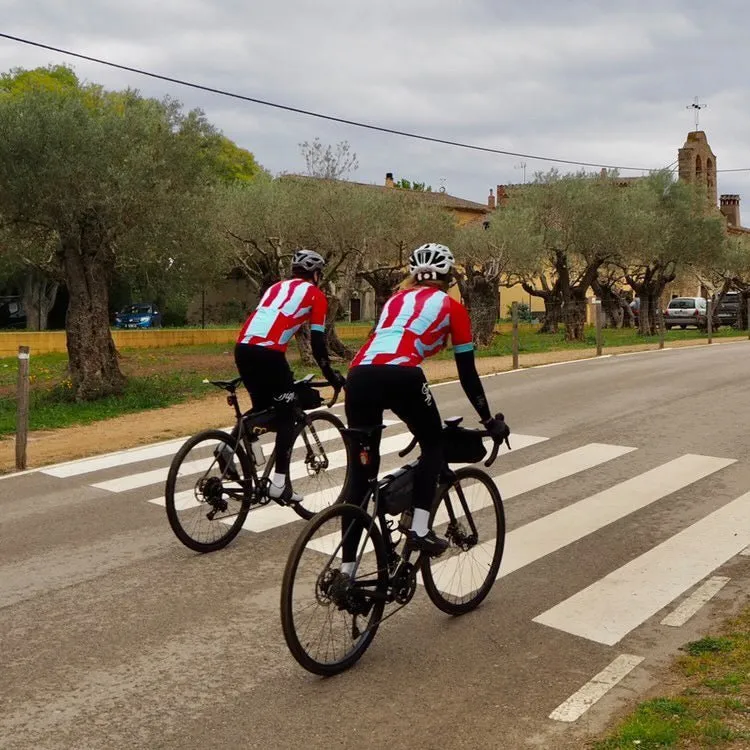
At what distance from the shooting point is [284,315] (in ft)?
20.8

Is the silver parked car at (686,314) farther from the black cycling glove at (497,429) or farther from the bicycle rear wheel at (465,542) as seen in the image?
the black cycling glove at (497,429)

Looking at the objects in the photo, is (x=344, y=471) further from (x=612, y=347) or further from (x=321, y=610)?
(x=612, y=347)

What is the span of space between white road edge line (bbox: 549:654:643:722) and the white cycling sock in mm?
1044

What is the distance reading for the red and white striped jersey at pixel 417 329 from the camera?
4.56 m

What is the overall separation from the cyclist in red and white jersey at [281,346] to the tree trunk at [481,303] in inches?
853

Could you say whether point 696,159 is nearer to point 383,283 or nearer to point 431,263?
point 383,283

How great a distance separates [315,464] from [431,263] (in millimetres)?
3072

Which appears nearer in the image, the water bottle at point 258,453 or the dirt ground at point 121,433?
the water bottle at point 258,453

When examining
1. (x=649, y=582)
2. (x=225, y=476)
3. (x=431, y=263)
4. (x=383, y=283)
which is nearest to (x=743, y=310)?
(x=383, y=283)

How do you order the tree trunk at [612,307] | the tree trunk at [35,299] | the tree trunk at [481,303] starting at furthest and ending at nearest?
the tree trunk at [612,307]
the tree trunk at [35,299]
the tree trunk at [481,303]

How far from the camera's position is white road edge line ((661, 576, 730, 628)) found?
5.04 meters

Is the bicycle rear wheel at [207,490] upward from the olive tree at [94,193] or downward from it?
downward

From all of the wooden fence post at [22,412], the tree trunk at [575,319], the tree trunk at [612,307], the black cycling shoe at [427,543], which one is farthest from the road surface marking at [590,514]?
the tree trunk at [612,307]

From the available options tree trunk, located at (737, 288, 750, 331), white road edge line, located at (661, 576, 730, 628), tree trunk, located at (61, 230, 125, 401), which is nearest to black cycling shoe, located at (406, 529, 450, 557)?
white road edge line, located at (661, 576, 730, 628)
